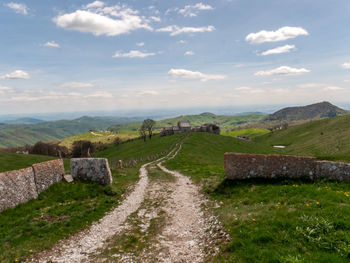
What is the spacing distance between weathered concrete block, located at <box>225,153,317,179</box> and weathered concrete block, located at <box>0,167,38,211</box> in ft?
55.2

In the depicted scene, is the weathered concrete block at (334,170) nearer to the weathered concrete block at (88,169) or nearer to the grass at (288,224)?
the grass at (288,224)

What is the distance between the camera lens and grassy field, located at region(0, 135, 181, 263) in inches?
432

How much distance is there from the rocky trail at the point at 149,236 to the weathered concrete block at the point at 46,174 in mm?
6812

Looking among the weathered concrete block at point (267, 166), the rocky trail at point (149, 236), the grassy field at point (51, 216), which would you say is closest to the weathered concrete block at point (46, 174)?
the grassy field at point (51, 216)

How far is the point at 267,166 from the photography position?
18016 millimetres

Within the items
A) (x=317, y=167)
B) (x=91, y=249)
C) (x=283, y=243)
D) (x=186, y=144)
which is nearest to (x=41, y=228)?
(x=91, y=249)

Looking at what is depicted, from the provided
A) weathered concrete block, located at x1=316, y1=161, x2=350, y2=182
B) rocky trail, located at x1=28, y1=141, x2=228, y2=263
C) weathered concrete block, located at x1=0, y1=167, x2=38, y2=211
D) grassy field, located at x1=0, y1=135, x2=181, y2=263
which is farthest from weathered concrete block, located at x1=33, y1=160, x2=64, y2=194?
weathered concrete block, located at x1=316, y1=161, x2=350, y2=182

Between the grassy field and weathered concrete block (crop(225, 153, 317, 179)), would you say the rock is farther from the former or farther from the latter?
weathered concrete block (crop(225, 153, 317, 179))

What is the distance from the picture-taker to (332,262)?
7.18 m

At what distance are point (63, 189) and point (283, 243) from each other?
17935 mm

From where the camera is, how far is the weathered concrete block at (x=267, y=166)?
56.1ft

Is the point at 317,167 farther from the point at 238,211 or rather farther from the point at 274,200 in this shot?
the point at 238,211

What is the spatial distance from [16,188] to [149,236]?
10946 millimetres

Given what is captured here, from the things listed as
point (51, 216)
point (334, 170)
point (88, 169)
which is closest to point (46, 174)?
point (88, 169)
